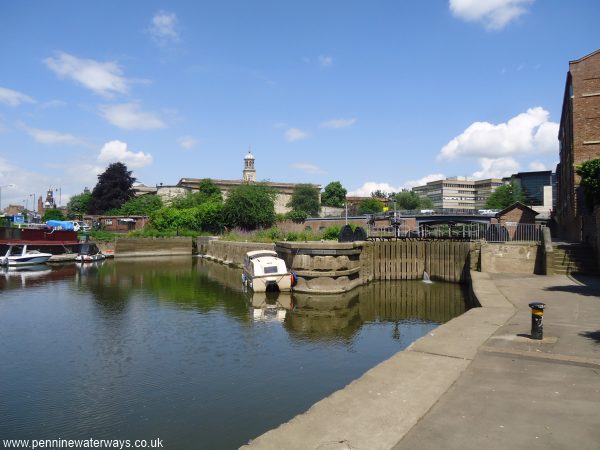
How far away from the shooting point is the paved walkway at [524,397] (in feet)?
20.0

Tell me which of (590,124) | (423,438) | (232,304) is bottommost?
(232,304)

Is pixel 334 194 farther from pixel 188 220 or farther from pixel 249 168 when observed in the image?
pixel 188 220

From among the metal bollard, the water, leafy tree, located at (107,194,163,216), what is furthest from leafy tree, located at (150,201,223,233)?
the metal bollard

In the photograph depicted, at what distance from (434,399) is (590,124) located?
34750mm

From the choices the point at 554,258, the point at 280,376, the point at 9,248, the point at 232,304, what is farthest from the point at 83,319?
the point at 9,248

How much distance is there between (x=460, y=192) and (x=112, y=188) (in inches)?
5171

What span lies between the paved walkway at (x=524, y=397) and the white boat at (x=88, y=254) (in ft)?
167

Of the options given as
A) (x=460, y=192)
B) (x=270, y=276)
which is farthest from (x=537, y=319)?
(x=460, y=192)

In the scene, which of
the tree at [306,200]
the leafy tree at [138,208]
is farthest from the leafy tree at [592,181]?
the tree at [306,200]

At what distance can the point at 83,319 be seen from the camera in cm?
2033

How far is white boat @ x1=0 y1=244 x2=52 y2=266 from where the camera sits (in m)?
45.1

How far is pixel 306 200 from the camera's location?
4621 inches

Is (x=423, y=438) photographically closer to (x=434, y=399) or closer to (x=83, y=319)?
(x=434, y=399)

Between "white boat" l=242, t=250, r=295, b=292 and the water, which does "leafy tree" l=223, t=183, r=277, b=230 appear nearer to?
the water
